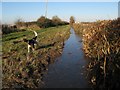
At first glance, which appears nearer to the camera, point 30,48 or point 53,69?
point 53,69

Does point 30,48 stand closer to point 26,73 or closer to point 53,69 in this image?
point 53,69

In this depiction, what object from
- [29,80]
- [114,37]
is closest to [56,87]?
[29,80]

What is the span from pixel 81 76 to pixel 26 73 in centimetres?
235

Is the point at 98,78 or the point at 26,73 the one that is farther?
the point at 26,73

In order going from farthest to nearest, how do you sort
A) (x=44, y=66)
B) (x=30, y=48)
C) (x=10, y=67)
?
(x=30, y=48) < (x=44, y=66) < (x=10, y=67)

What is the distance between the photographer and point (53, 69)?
12.7 metres

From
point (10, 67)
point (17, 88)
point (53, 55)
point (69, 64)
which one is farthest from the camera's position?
point (53, 55)

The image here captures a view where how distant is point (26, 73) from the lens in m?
11.0

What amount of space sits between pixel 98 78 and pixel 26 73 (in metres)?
3.15

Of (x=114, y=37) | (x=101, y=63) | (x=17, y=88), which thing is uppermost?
(x=114, y=37)

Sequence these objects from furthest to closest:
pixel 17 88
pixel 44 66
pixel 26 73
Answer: pixel 44 66 < pixel 26 73 < pixel 17 88

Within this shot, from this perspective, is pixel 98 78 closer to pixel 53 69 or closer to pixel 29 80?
pixel 29 80

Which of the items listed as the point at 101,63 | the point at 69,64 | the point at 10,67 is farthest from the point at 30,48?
the point at 101,63

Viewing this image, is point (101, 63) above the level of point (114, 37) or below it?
below
